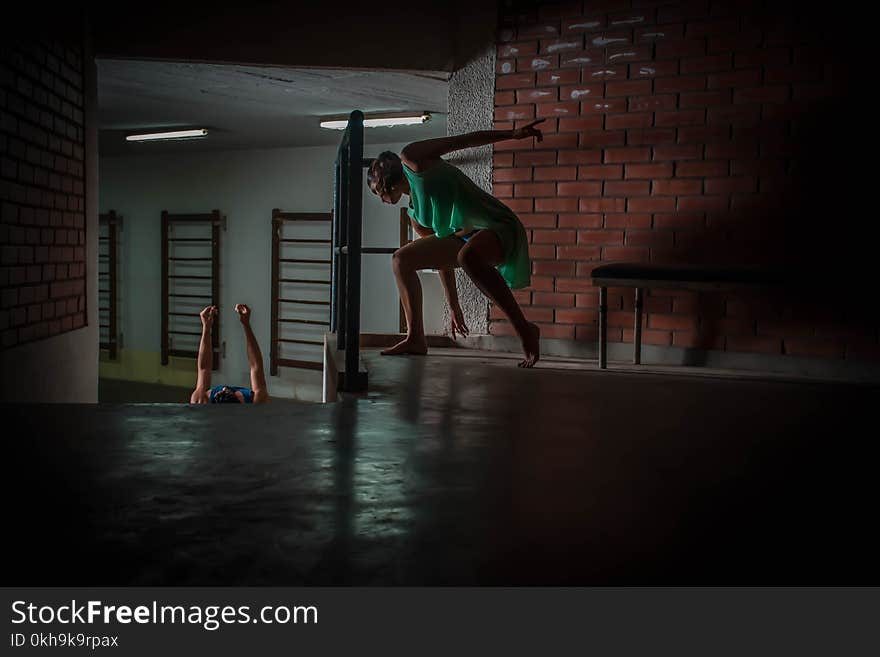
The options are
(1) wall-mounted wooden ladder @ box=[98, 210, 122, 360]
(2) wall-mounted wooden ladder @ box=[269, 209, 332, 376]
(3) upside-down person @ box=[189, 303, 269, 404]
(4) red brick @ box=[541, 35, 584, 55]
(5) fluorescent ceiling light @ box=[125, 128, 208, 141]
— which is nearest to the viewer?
(4) red brick @ box=[541, 35, 584, 55]

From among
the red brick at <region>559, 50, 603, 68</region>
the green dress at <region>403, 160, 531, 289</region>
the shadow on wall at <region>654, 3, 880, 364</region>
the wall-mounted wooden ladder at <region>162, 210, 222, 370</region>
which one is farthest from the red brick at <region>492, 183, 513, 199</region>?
the wall-mounted wooden ladder at <region>162, 210, 222, 370</region>

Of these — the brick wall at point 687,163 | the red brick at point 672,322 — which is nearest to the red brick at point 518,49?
the brick wall at point 687,163

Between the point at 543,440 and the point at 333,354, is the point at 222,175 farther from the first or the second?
the point at 543,440

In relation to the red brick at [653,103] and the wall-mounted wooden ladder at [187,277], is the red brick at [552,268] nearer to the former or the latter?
the red brick at [653,103]

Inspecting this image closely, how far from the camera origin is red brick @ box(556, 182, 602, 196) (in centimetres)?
442

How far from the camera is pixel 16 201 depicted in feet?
13.2

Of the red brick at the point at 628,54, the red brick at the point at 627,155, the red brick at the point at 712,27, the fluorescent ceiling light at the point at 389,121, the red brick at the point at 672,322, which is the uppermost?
the fluorescent ceiling light at the point at 389,121

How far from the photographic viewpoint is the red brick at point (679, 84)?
416 cm

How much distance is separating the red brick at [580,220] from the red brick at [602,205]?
3 cm

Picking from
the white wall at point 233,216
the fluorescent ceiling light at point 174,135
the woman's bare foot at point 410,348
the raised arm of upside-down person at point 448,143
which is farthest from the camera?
the white wall at point 233,216

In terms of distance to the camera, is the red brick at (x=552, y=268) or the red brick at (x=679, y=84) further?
the red brick at (x=552, y=268)

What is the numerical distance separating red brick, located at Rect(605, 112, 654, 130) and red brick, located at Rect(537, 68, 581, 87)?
11.7 inches

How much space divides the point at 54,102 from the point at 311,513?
3915 mm

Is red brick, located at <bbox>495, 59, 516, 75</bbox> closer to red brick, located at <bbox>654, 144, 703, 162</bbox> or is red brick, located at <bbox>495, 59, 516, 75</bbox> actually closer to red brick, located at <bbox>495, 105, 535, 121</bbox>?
red brick, located at <bbox>495, 105, 535, 121</bbox>
